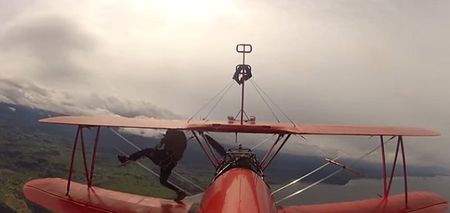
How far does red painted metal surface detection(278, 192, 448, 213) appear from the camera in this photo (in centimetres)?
1473

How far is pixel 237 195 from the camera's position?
7.46 metres

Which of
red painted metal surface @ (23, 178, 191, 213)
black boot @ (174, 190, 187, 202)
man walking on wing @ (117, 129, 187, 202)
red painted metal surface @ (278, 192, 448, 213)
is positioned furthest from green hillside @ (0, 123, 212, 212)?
man walking on wing @ (117, 129, 187, 202)

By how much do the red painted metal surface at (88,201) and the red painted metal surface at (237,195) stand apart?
4.36 meters

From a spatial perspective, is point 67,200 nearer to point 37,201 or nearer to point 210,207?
point 37,201

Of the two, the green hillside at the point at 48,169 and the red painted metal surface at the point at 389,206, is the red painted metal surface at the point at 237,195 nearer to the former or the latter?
the red painted metal surface at the point at 389,206

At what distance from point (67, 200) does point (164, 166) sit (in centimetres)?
312

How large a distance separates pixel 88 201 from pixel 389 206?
8700 mm

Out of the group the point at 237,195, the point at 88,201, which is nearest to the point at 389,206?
the point at 88,201

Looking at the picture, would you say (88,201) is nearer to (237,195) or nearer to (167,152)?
(167,152)

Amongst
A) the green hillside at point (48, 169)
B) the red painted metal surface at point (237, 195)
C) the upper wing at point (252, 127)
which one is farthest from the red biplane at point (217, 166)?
the green hillside at point (48, 169)

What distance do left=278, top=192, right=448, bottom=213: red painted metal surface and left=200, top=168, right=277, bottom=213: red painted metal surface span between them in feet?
18.8

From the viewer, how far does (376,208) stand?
593 inches

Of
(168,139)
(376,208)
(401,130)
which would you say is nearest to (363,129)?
(401,130)

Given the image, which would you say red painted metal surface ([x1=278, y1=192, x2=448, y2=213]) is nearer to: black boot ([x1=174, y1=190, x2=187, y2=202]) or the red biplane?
the red biplane
